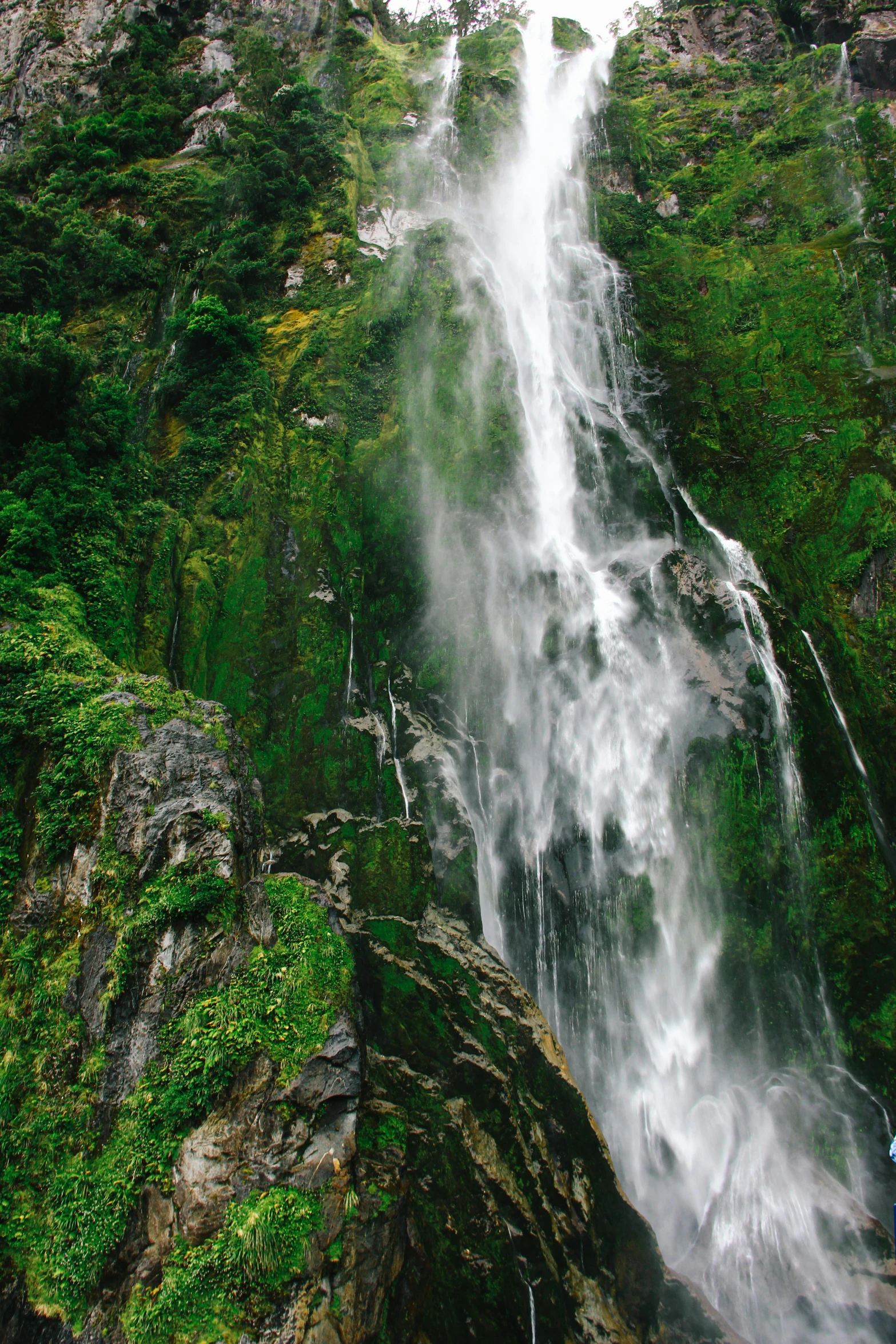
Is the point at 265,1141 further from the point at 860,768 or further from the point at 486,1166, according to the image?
the point at 860,768

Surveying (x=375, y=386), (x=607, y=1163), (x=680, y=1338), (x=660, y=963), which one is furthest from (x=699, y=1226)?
(x=375, y=386)

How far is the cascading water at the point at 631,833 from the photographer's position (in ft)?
29.8

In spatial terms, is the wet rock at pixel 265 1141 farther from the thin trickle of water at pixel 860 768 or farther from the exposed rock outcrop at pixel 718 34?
the exposed rock outcrop at pixel 718 34

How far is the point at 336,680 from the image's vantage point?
11156 mm

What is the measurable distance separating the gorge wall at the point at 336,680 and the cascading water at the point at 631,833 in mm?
416

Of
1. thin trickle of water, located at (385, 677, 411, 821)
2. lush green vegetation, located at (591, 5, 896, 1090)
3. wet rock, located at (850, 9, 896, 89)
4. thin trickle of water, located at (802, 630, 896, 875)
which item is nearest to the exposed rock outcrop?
lush green vegetation, located at (591, 5, 896, 1090)

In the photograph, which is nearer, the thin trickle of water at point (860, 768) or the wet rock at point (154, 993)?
the wet rock at point (154, 993)

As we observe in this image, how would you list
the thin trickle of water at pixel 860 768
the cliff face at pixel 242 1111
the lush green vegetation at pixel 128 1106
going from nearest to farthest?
1. the lush green vegetation at pixel 128 1106
2. the cliff face at pixel 242 1111
3. the thin trickle of water at pixel 860 768

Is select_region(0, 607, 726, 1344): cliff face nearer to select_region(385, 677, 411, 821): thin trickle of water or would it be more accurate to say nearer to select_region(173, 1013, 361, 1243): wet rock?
select_region(173, 1013, 361, 1243): wet rock

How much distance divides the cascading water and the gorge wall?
1.37 ft

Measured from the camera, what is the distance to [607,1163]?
8.23m

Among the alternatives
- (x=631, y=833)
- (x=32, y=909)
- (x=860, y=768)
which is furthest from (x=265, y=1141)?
(x=860, y=768)

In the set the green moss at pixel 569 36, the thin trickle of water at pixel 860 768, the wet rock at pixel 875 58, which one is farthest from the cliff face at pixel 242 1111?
the green moss at pixel 569 36

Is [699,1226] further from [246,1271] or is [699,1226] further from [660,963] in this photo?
[246,1271]
